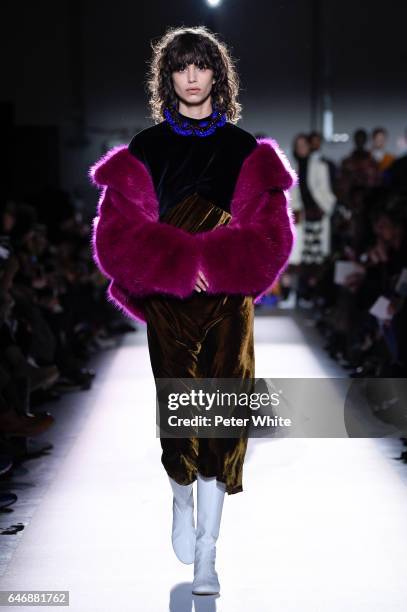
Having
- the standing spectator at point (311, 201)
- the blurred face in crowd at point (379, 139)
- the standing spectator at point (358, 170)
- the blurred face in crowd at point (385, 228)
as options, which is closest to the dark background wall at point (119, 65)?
the blurred face in crowd at point (379, 139)

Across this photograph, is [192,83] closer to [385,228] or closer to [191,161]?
[191,161]

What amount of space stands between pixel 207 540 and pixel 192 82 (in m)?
1.02

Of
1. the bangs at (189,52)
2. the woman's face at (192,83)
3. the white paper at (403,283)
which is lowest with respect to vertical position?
the white paper at (403,283)

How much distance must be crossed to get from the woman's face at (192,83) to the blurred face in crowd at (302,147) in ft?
19.8

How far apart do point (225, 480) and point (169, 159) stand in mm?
733

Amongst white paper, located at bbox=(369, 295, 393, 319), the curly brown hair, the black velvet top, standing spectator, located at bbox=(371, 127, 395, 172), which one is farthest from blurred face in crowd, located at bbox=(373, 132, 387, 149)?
the black velvet top

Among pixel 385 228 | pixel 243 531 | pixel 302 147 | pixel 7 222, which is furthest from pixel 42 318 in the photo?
pixel 302 147

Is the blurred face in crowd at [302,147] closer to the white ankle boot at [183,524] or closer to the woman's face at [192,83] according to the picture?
the woman's face at [192,83]

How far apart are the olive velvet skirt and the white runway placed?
0.30 metres

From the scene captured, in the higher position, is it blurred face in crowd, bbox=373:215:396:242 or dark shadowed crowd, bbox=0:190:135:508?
blurred face in crowd, bbox=373:215:396:242

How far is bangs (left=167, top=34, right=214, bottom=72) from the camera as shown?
2.38m

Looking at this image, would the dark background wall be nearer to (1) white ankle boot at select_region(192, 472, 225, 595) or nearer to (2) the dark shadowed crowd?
(2) the dark shadowed crowd

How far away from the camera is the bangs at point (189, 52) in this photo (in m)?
2.38

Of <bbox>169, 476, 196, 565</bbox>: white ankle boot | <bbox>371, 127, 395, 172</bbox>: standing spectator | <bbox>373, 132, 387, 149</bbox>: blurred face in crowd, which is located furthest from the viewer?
<bbox>373, 132, 387, 149</bbox>: blurred face in crowd
